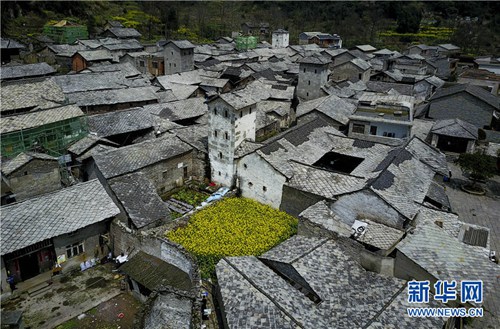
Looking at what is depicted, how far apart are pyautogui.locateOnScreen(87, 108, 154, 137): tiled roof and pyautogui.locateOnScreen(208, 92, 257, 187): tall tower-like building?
9.15 meters

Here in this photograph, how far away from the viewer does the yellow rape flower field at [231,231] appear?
21.6 meters

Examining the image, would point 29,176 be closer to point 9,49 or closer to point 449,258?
point 449,258

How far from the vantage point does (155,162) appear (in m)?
28.8

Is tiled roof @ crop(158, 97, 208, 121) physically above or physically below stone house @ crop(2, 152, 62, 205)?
above

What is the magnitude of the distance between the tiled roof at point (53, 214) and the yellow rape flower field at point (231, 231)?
479 cm

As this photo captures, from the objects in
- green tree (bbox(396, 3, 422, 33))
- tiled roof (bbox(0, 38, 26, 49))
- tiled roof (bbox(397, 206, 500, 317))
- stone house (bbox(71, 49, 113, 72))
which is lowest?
tiled roof (bbox(397, 206, 500, 317))

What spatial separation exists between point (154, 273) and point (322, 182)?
12.6 meters

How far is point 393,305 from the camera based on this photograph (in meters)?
17.0

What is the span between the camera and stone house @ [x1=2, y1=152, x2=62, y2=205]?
2686 cm

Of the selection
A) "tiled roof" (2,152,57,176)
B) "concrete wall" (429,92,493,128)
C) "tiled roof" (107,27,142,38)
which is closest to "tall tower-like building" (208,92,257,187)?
"tiled roof" (2,152,57,176)

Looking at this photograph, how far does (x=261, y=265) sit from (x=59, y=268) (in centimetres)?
1203

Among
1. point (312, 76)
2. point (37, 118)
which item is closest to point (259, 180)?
point (37, 118)

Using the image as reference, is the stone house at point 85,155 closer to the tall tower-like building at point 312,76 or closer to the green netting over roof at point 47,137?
the green netting over roof at point 47,137

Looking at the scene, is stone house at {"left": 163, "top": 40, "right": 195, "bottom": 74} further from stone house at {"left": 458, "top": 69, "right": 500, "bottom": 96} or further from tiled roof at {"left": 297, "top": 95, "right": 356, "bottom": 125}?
stone house at {"left": 458, "top": 69, "right": 500, "bottom": 96}
